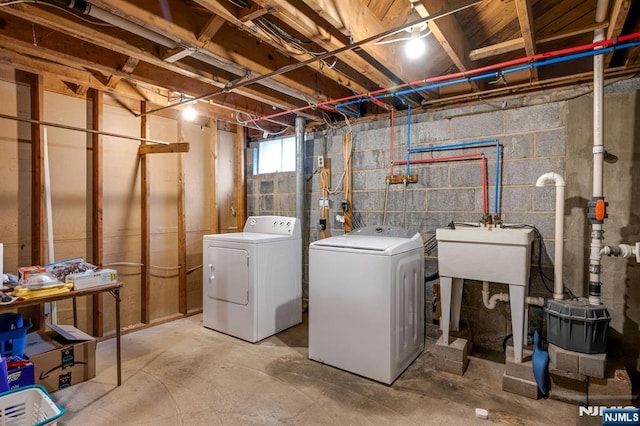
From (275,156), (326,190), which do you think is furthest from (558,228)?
(275,156)

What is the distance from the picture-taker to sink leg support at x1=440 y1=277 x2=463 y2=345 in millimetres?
2494

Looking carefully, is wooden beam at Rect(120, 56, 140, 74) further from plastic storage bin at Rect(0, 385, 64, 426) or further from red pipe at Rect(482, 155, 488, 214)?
red pipe at Rect(482, 155, 488, 214)

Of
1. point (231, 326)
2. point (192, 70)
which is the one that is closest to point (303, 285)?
point (231, 326)

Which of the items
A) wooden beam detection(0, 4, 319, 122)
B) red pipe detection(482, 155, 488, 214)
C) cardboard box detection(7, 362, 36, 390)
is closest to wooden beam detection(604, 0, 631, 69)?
red pipe detection(482, 155, 488, 214)

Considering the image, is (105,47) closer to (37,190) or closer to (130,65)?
(130,65)

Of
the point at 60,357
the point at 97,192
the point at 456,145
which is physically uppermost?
the point at 456,145

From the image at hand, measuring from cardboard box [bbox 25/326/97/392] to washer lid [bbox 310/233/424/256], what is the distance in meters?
1.78

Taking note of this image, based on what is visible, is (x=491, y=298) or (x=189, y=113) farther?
(x=189, y=113)

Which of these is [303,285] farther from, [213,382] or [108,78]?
[108,78]

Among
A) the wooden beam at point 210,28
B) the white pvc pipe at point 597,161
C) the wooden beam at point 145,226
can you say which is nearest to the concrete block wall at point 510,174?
the white pvc pipe at point 597,161

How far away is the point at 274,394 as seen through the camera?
2213mm

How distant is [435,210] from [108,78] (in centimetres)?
309

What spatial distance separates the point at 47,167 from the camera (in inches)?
107

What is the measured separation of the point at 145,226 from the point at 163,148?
0.82 metres
